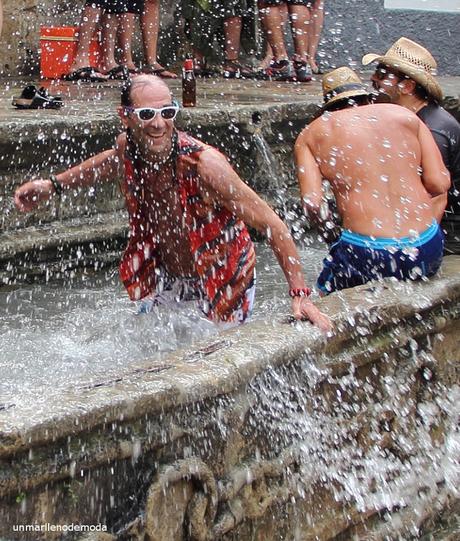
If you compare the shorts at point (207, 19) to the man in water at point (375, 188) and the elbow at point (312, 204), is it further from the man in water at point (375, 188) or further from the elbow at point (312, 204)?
the elbow at point (312, 204)

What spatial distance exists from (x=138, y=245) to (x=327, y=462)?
133 centimetres

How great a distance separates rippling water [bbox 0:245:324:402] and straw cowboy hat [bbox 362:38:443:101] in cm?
124

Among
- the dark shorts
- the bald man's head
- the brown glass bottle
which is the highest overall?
the bald man's head

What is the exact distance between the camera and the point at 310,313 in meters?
3.73

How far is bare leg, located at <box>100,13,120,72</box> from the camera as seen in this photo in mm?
7984

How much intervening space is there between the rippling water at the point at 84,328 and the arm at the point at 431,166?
3.13 feet

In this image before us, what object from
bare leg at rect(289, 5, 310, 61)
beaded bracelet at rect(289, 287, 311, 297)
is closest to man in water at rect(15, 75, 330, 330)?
beaded bracelet at rect(289, 287, 311, 297)

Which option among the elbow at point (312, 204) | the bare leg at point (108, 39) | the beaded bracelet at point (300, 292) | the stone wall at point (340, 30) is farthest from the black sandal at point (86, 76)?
the beaded bracelet at point (300, 292)

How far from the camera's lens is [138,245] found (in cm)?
454

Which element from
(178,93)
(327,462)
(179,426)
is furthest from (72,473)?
(178,93)

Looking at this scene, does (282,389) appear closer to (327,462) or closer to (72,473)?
(327,462)

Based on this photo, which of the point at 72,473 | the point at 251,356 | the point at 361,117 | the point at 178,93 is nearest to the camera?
the point at 72,473

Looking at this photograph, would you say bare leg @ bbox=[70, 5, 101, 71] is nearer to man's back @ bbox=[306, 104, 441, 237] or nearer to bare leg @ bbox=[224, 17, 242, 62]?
bare leg @ bbox=[224, 17, 242, 62]

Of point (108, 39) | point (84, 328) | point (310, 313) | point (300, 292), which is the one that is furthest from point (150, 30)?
point (310, 313)
